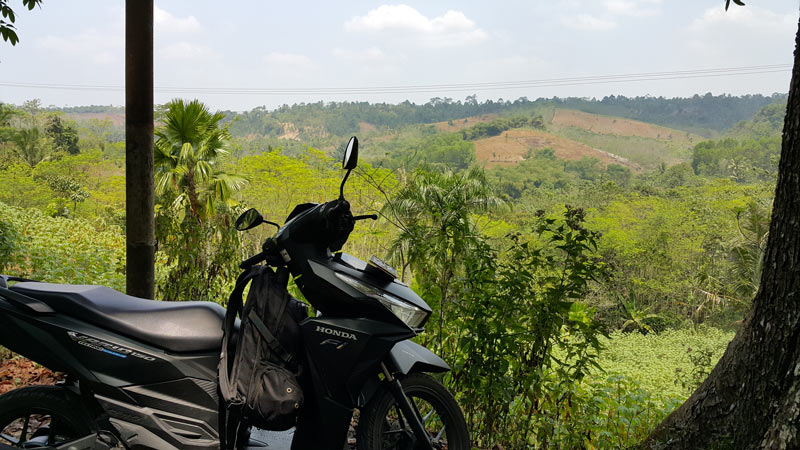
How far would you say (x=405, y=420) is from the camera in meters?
2.00

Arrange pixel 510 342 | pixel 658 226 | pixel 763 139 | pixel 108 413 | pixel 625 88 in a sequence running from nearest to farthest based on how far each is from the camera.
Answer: pixel 108 413, pixel 510 342, pixel 658 226, pixel 763 139, pixel 625 88

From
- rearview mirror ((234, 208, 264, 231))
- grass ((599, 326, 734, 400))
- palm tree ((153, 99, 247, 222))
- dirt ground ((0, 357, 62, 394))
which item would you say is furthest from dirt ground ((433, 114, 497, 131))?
rearview mirror ((234, 208, 264, 231))

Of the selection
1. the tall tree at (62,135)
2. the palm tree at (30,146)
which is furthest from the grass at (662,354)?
the tall tree at (62,135)

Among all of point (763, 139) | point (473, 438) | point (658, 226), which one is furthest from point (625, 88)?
point (473, 438)

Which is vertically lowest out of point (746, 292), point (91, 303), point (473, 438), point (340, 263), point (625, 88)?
point (746, 292)

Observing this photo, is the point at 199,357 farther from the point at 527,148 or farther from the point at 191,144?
the point at 527,148

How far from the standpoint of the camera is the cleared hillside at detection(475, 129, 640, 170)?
75.0m

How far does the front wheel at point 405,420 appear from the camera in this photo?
1896 millimetres

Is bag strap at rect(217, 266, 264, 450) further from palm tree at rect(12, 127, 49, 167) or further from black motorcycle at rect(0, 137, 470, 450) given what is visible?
palm tree at rect(12, 127, 49, 167)

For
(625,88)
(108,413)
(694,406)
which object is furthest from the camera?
(625,88)

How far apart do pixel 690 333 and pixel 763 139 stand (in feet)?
136

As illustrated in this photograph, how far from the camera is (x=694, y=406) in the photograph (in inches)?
87.9

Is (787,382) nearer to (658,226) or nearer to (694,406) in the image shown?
(694,406)

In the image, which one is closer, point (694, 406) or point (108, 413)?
point (108, 413)
